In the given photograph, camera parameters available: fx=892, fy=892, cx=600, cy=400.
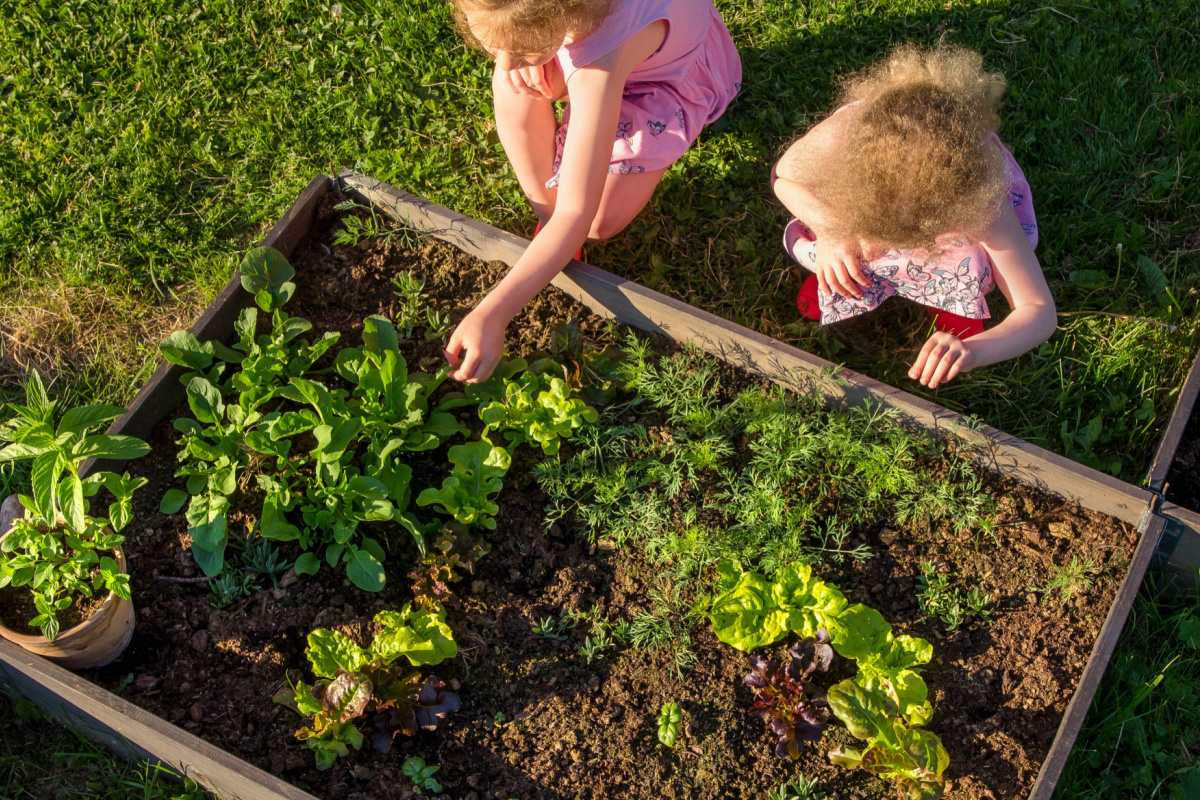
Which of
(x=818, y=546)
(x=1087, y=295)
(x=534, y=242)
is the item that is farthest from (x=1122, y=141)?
(x=534, y=242)

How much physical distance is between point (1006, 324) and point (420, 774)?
2.07m

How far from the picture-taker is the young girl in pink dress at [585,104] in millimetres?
2361

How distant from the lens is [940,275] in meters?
2.80

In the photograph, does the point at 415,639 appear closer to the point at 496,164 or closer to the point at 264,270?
the point at 264,270

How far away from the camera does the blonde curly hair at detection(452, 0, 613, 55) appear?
2.22 m

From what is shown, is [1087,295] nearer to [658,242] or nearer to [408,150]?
[658,242]

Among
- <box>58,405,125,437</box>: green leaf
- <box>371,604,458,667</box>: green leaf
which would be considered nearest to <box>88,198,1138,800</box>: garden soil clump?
<box>371,604,458,667</box>: green leaf

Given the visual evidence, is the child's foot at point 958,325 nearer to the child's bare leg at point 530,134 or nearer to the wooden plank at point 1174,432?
the wooden plank at point 1174,432

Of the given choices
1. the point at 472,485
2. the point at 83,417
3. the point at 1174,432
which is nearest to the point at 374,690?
the point at 472,485

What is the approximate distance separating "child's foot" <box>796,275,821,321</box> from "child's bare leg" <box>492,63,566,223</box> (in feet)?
3.08

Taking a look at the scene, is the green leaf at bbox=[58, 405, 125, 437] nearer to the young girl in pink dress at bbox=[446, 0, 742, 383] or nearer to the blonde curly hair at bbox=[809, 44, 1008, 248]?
the young girl in pink dress at bbox=[446, 0, 742, 383]

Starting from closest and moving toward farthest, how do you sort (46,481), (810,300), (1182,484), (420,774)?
1. (46,481)
2. (420,774)
3. (1182,484)
4. (810,300)

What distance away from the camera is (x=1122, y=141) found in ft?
11.4

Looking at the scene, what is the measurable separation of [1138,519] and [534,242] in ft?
6.23
